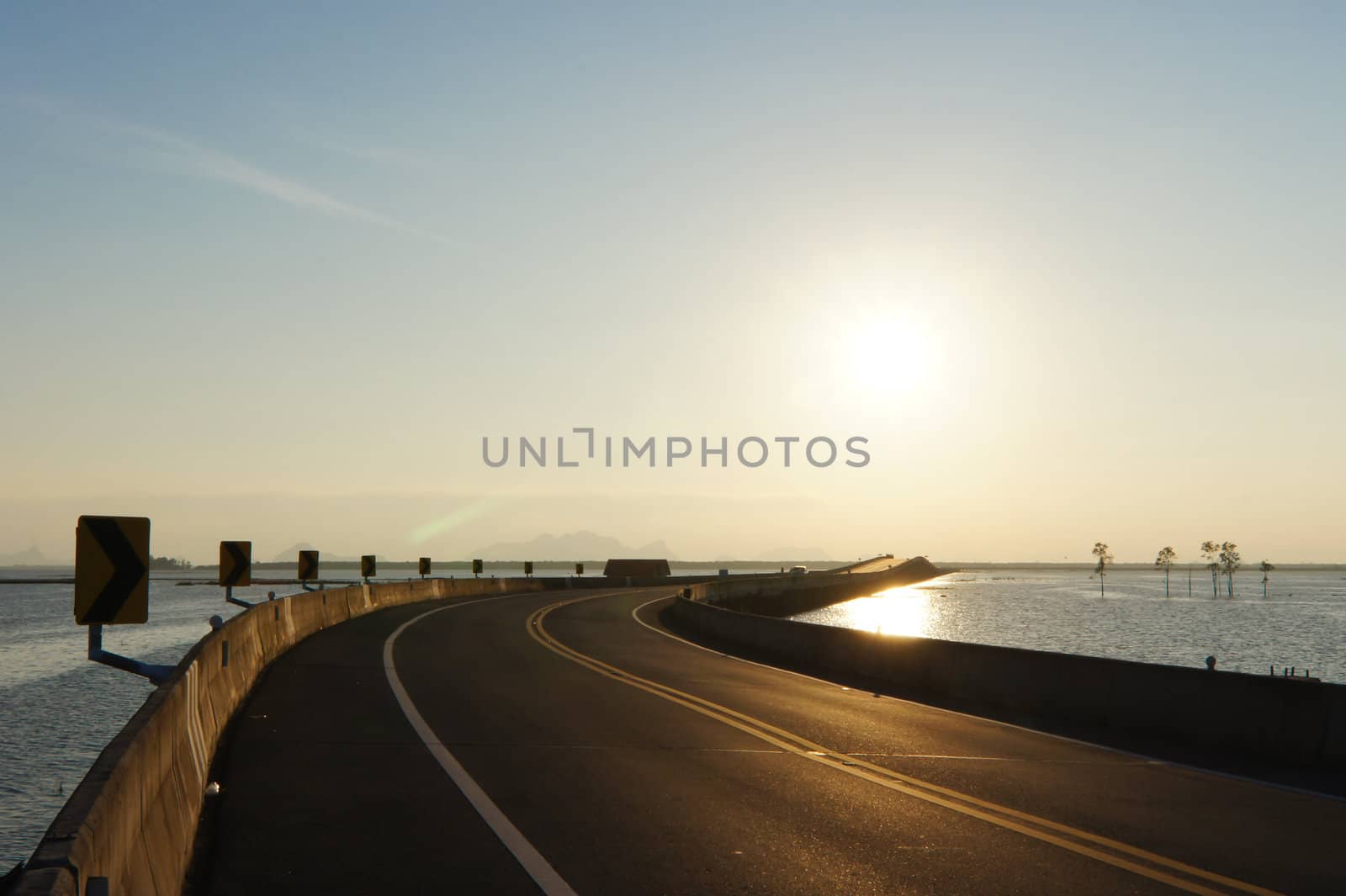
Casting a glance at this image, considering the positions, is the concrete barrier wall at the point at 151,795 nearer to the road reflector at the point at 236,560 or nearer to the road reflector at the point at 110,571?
the road reflector at the point at 110,571

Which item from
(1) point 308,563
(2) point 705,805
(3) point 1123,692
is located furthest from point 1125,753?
(1) point 308,563

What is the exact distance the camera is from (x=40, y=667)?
4741 centimetres

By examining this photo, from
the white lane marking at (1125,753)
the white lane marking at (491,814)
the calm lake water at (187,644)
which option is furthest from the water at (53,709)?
the white lane marking at (1125,753)

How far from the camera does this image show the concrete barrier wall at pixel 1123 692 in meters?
12.6

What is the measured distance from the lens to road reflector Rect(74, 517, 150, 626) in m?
9.79

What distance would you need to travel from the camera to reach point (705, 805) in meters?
9.58

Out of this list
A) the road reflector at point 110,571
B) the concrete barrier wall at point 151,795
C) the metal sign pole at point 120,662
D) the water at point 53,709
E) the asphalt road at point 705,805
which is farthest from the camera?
the water at point 53,709

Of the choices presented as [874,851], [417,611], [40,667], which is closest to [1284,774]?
[874,851]

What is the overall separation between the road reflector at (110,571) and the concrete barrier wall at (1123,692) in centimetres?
1117

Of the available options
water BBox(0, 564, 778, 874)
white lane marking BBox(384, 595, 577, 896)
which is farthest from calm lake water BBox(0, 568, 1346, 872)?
white lane marking BBox(384, 595, 577, 896)

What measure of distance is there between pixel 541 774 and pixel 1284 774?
7.23m

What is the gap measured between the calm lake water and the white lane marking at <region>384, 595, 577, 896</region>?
6418 mm

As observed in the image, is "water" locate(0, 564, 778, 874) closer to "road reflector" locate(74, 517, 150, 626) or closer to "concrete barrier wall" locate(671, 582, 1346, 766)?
"road reflector" locate(74, 517, 150, 626)

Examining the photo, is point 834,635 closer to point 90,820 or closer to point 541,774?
point 541,774
